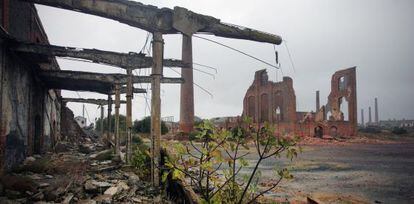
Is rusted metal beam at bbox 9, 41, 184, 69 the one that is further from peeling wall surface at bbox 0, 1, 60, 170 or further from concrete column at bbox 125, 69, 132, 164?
concrete column at bbox 125, 69, 132, 164

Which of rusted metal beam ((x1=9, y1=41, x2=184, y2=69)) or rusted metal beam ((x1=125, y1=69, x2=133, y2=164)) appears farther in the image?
rusted metal beam ((x1=125, y1=69, x2=133, y2=164))

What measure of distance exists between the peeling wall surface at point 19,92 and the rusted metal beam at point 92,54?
55cm

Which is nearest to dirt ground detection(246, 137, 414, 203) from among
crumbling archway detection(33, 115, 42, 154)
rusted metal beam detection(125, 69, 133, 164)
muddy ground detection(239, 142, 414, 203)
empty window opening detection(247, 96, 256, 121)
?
muddy ground detection(239, 142, 414, 203)

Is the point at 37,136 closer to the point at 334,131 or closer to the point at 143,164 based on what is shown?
the point at 143,164

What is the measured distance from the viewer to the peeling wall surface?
28.7 ft

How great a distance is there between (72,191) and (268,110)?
126 feet

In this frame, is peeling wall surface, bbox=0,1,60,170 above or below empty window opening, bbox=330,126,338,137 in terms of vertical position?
above

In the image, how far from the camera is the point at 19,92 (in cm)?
1069

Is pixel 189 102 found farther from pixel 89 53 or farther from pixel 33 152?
pixel 89 53

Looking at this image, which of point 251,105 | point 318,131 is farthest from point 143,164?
point 251,105

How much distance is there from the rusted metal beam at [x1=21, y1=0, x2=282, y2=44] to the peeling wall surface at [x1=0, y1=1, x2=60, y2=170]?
4208mm

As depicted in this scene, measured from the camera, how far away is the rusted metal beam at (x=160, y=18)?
595 cm

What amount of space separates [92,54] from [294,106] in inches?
1290

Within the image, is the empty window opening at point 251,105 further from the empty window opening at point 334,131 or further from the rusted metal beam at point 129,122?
the rusted metal beam at point 129,122
